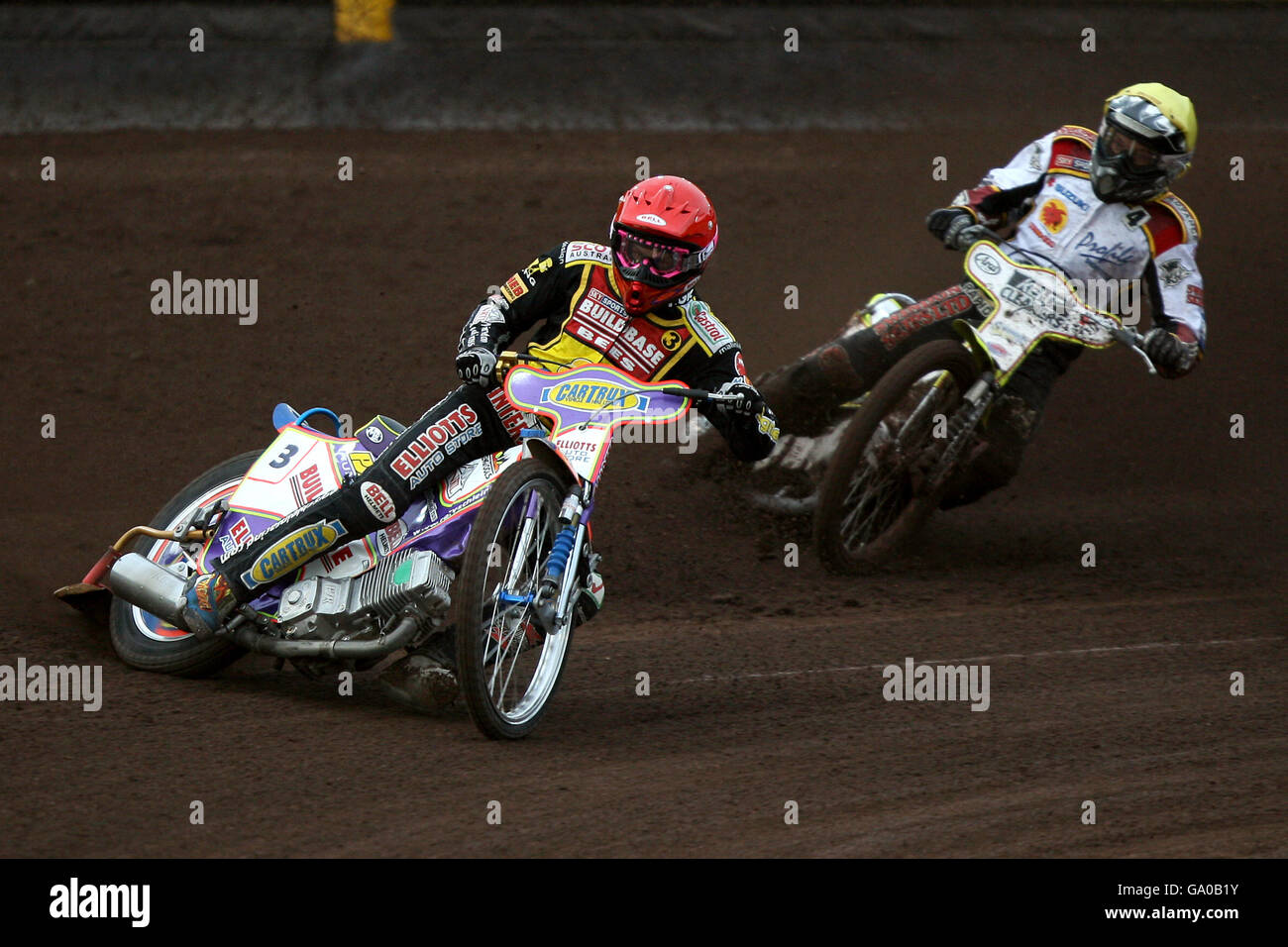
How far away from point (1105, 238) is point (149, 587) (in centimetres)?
504

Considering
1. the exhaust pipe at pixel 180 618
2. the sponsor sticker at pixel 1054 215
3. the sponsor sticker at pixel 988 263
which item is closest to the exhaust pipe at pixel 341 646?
the exhaust pipe at pixel 180 618

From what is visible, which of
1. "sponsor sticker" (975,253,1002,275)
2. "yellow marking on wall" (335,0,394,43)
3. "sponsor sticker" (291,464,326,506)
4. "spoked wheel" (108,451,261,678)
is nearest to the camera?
"spoked wheel" (108,451,261,678)

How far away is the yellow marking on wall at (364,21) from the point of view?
39.4 feet

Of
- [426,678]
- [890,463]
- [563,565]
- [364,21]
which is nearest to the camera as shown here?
[563,565]

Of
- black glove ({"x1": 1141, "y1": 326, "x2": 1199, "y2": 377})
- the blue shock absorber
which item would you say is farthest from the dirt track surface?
black glove ({"x1": 1141, "y1": 326, "x2": 1199, "y2": 377})

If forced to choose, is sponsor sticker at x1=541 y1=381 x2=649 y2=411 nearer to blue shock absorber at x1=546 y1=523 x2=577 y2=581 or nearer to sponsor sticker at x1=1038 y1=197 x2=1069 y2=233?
blue shock absorber at x1=546 y1=523 x2=577 y2=581

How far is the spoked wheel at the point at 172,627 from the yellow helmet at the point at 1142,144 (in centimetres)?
449

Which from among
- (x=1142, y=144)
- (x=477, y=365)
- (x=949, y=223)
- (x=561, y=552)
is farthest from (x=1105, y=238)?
(x=561, y=552)

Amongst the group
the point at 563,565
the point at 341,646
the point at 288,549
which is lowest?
the point at 341,646

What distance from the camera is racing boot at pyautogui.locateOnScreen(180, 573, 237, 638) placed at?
557 centimetres

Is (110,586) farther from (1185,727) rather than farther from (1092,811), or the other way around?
(1185,727)

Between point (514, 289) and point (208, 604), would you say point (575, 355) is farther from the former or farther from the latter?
point (208, 604)

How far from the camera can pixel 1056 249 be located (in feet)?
26.3

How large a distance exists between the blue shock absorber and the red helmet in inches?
42.2
